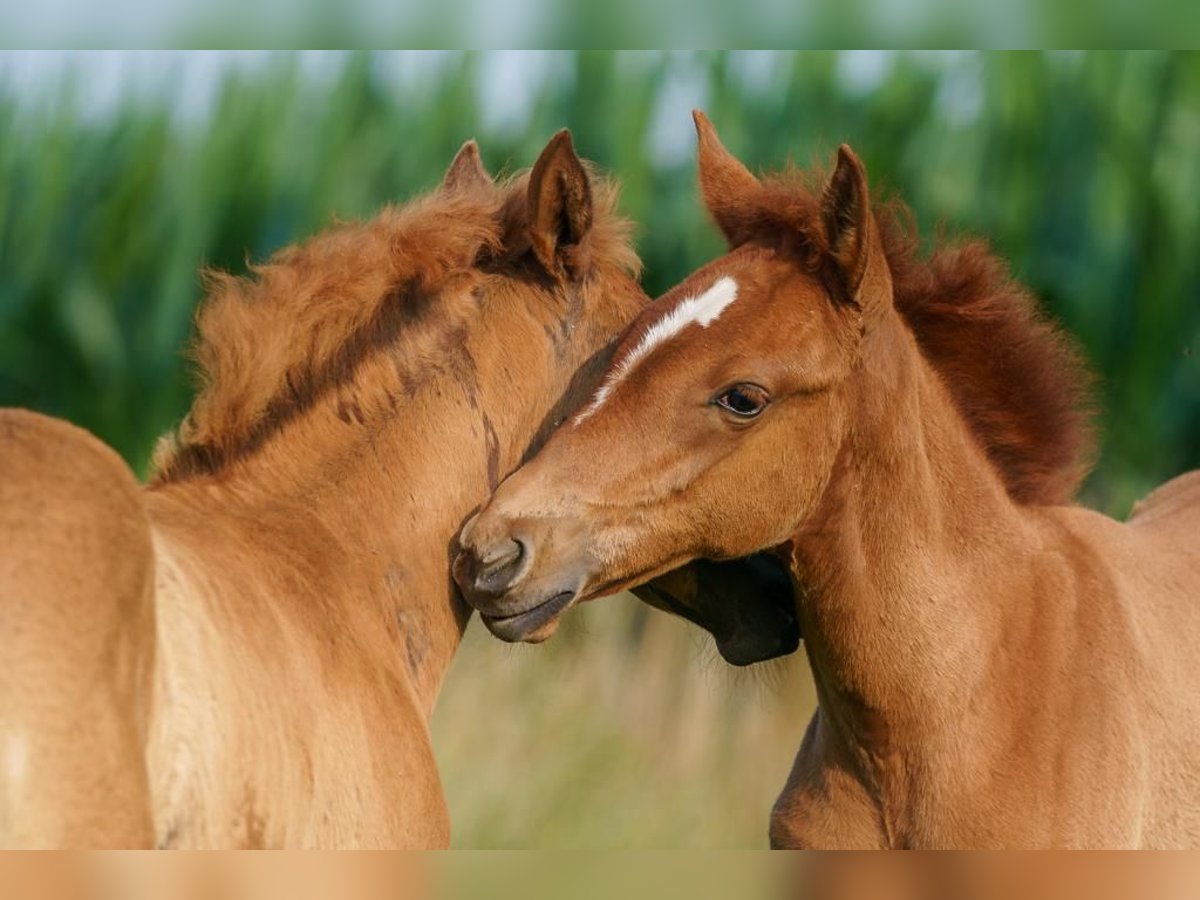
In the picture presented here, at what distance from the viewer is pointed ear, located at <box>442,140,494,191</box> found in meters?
4.39

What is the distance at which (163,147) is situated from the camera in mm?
9406

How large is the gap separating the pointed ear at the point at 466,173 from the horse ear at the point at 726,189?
0.61m

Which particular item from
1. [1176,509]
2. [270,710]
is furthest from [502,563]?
[1176,509]

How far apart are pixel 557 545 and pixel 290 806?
959 mm

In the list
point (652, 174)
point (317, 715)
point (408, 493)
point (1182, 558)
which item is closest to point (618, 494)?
point (408, 493)

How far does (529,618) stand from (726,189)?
1386 millimetres

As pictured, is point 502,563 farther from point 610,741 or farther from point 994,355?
point 610,741

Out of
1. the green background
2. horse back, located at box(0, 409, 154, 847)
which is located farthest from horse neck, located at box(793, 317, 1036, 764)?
the green background

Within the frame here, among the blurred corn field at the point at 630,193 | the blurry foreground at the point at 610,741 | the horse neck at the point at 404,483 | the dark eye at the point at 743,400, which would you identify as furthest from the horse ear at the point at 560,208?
the blurred corn field at the point at 630,193

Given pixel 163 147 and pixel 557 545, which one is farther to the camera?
pixel 163 147

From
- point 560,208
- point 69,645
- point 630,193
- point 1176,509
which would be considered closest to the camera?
point 69,645

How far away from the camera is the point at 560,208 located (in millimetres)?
4031

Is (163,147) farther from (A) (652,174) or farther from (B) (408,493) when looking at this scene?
(B) (408,493)

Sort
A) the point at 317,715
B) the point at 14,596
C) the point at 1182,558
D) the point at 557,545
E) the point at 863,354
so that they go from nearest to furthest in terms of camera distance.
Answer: the point at 14,596 < the point at 317,715 < the point at 557,545 < the point at 863,354 < the point at 1182,558
